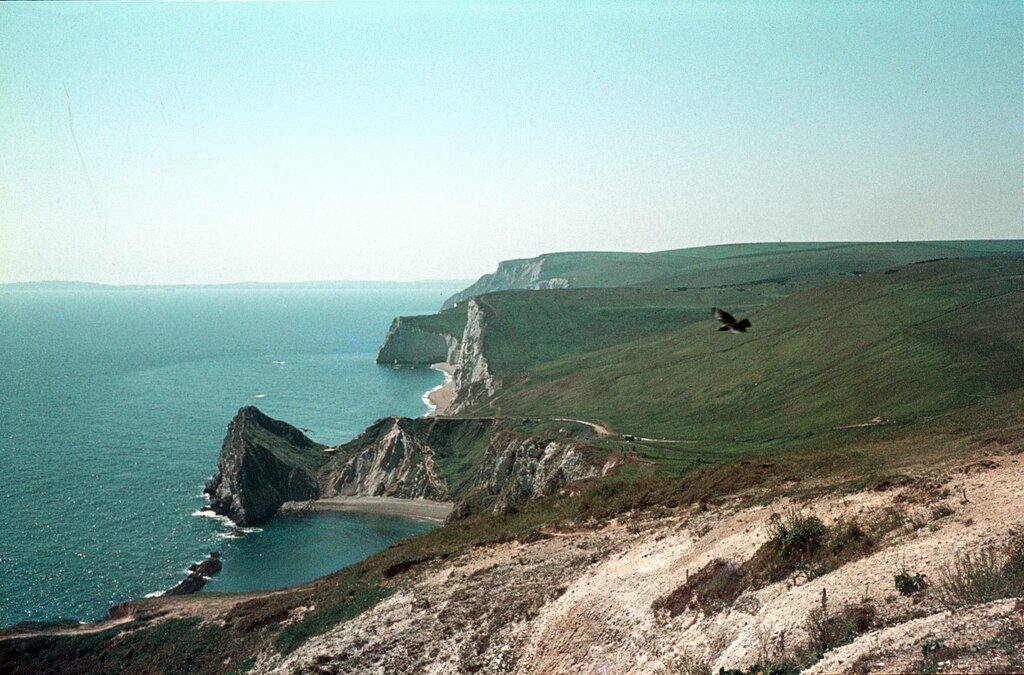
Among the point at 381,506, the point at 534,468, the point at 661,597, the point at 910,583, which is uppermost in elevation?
the point at 910,583

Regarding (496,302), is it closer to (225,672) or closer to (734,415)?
(734,415)

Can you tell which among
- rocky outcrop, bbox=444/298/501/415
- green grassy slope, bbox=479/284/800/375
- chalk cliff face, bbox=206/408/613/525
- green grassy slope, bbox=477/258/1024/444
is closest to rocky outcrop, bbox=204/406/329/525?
chalk cliff face, bbox=206/408/613/525

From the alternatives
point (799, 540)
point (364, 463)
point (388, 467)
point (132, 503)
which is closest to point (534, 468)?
point (388, 467)

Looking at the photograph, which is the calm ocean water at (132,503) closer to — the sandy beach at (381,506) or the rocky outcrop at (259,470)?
the sandy beach at (381,506)

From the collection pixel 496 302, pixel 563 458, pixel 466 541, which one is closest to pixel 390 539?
pixel 563 458

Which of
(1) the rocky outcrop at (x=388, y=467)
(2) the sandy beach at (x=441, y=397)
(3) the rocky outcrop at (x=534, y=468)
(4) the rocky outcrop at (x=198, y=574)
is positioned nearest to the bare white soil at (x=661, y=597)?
(3) the rocky outcrop at (x=534, y=468)

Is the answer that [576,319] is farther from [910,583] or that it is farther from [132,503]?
[910,583]

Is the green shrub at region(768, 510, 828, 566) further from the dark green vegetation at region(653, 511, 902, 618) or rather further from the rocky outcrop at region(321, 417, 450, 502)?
the rocky outcrop at region(321, 417, 450, 502)
